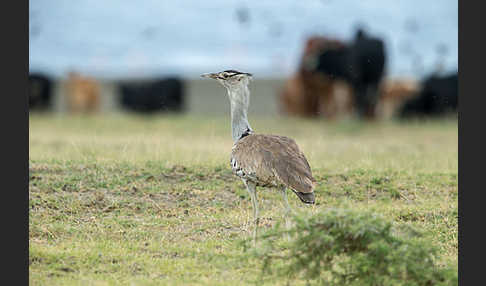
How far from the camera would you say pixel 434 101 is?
27531 millimetres

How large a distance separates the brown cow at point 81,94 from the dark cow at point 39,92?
3.20 ft

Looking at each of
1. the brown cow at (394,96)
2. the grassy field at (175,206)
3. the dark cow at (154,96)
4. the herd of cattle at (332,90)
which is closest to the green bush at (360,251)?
the grassy field at (175,206)

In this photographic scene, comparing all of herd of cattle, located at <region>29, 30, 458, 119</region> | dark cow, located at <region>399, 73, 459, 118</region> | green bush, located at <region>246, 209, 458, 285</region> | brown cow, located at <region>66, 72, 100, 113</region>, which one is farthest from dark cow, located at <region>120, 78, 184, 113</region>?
green bush, located at <region>246, 209, 458, 285</region>

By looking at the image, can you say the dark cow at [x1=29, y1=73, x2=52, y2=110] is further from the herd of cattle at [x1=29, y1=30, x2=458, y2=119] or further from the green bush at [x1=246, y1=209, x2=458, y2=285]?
the green bush at [x1=246, y1=209, x2=458, y2=285]

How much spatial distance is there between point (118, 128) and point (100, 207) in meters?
11.5

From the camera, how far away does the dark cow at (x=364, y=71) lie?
2498 cm

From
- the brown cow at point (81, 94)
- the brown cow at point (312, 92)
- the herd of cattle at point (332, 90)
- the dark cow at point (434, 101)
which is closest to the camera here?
the herd of cattle at point (332, 90)

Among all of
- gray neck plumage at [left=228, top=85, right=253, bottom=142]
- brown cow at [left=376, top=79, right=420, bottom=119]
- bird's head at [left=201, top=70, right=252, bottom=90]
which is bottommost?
gray neck plumage at [left=228, top=85, right=253, bottom=142]

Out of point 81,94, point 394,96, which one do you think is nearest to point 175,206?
point 81,94

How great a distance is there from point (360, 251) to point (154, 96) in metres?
23.7

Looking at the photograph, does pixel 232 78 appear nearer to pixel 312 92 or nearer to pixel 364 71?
pixel 364 71

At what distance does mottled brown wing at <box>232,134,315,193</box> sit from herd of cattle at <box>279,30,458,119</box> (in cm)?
1685

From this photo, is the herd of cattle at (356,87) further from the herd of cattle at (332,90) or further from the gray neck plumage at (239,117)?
the gray neck plumage at (239,117)

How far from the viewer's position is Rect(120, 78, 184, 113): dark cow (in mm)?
29516
